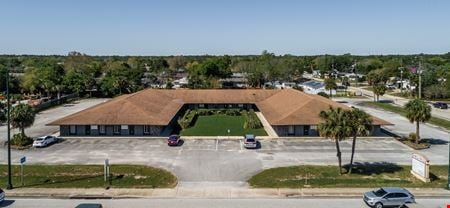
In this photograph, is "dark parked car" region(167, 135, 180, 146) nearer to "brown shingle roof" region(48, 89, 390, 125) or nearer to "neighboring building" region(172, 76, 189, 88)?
"brown shingle roof" region(48, 89, 390, 125)

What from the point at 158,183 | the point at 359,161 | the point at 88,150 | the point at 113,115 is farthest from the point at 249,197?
the point at 113,115

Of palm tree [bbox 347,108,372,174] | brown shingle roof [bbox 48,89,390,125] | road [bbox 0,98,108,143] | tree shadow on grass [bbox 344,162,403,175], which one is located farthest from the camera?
road [bbox 0,98,108,143]

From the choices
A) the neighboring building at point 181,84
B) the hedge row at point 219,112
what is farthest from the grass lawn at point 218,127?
the neighboring building at point 181,84

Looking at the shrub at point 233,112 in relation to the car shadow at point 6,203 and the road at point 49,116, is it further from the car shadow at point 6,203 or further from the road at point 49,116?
the car shadow at point 6,203

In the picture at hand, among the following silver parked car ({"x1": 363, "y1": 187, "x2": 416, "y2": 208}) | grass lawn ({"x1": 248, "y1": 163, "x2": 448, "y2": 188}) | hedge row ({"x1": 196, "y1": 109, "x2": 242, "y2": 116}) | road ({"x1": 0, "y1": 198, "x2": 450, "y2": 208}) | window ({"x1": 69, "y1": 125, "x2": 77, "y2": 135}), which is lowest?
road ({"x1": 0, "y1": 198, "x2": 450, "y2": 208})

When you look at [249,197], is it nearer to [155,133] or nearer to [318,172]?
[318,172]

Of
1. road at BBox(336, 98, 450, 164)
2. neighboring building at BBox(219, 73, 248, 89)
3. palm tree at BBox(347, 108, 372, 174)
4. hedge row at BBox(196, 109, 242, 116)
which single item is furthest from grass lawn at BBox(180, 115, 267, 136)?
neighboring building at BBox(219, 73, 248, 89)
